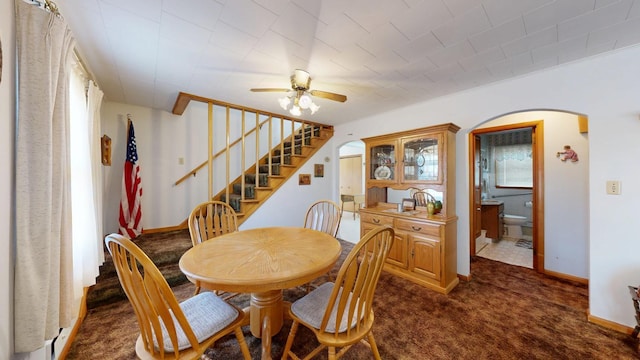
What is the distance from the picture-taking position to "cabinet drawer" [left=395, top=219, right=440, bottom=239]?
2383 millimetres

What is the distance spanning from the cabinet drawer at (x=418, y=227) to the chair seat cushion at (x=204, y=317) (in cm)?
210

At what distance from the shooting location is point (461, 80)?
2.28 metres

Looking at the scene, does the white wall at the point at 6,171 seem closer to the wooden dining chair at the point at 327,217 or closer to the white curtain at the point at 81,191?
the white curtain at the point at 81,191

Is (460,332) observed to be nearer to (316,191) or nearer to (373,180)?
(373,180)

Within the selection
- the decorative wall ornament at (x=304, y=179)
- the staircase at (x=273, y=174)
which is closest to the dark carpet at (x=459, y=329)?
the staircase at (x=273, y=174)

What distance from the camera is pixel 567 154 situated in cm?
263

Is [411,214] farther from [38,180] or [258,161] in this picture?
[38,180]

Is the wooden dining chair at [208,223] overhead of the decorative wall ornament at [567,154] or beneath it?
beneath

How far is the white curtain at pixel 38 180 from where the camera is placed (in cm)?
96

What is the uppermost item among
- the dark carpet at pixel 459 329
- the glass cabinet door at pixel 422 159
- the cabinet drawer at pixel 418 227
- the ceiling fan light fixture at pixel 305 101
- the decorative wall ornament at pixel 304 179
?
the ceiling fan light fixture at pixel 305 101

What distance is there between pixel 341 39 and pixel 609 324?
3.18 m

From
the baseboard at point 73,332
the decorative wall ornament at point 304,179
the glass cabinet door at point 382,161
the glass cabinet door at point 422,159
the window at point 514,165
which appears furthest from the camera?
the window at point 514,165

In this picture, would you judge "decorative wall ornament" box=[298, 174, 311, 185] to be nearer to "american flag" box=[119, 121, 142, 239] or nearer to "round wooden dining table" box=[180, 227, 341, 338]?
"round wooden dining table" box=[180, 227, 341, 338]

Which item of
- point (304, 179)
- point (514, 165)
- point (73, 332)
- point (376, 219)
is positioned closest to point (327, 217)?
point (376, 219)
